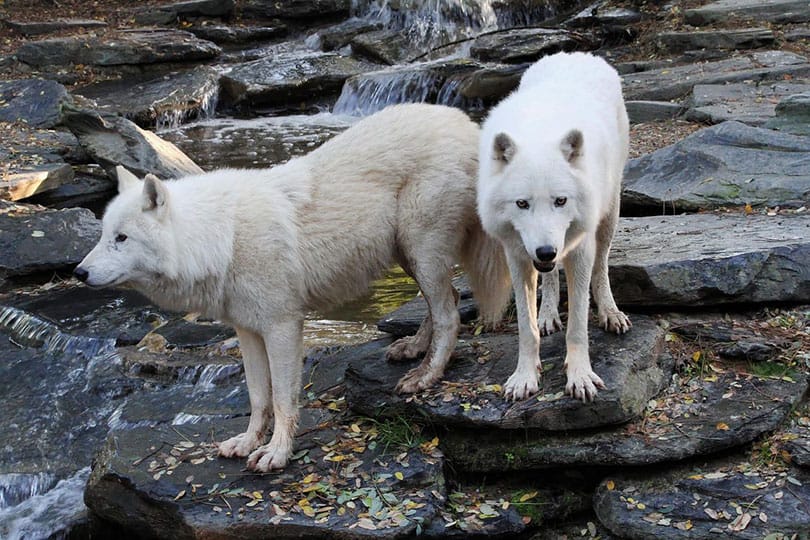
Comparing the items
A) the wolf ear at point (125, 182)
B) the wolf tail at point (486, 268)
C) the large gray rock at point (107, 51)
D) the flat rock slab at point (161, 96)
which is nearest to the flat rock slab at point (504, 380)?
the wolf tail at point (486, 268)

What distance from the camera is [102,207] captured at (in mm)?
11914

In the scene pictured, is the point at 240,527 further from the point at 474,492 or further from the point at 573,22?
the point at 573,22

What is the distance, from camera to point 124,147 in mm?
11242

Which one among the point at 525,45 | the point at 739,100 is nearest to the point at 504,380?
the point at 739,100

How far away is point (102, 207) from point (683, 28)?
10064mm

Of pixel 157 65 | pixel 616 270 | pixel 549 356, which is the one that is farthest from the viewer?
pixel 157 65

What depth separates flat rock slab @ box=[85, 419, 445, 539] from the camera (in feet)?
15.2

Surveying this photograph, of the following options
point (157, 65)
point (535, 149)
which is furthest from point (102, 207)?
point (535, 149)

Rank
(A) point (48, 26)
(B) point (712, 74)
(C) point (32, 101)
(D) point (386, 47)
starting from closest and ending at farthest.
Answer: (B) point (712, 74)
(C) point (32, 101)
(D) point (386, 47)
(A) point (48, 26)

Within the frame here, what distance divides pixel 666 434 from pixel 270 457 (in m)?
2.15

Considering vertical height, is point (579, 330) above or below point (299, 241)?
below

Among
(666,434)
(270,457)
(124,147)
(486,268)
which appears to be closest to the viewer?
(666,434)

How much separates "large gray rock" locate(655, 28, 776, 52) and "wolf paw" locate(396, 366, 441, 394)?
10892mm

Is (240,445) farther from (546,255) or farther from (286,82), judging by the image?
(286,82)
